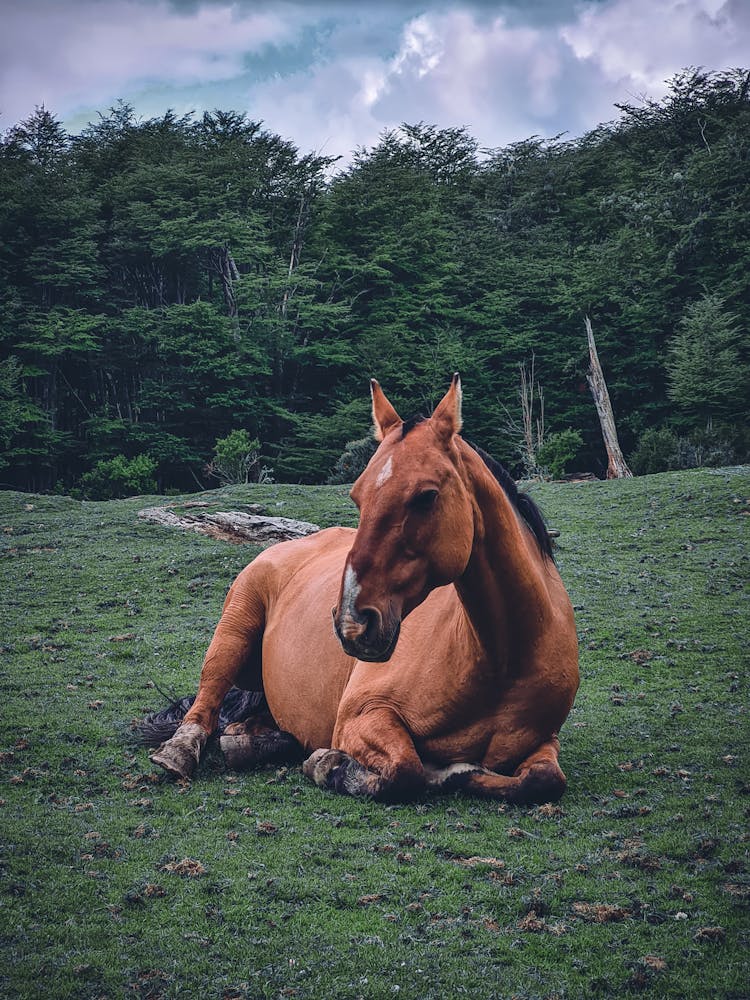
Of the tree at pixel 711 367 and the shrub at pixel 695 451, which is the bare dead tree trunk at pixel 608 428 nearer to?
the shrub at pixel 695 451

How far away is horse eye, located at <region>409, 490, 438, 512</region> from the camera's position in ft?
12.0

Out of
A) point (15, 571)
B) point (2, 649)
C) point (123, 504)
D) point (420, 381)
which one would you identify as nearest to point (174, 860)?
point (2, 649)

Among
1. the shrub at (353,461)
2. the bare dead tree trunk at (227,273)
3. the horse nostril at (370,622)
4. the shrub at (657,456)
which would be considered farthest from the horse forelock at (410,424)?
the bare dead tree trunk at (227,273)

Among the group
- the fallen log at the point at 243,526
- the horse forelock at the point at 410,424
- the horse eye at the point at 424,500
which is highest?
the horse forelock at the point at 410,424

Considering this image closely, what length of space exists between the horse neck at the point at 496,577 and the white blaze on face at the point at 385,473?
0.47 metres

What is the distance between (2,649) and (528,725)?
25.3ft

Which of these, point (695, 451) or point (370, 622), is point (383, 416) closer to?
point (370, 622)

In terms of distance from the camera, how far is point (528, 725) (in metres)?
4.45

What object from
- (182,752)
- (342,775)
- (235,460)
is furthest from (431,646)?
→ (235,460)

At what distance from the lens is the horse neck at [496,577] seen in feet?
13.5

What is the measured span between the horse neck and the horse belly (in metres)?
1.30

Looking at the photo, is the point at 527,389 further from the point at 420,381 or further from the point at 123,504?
the point at 123,504

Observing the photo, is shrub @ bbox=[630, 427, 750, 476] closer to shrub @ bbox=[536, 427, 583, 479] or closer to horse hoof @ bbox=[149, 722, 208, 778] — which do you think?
shrub @ bbox=[536, 427, 583, 479]

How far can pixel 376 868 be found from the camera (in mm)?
3654
